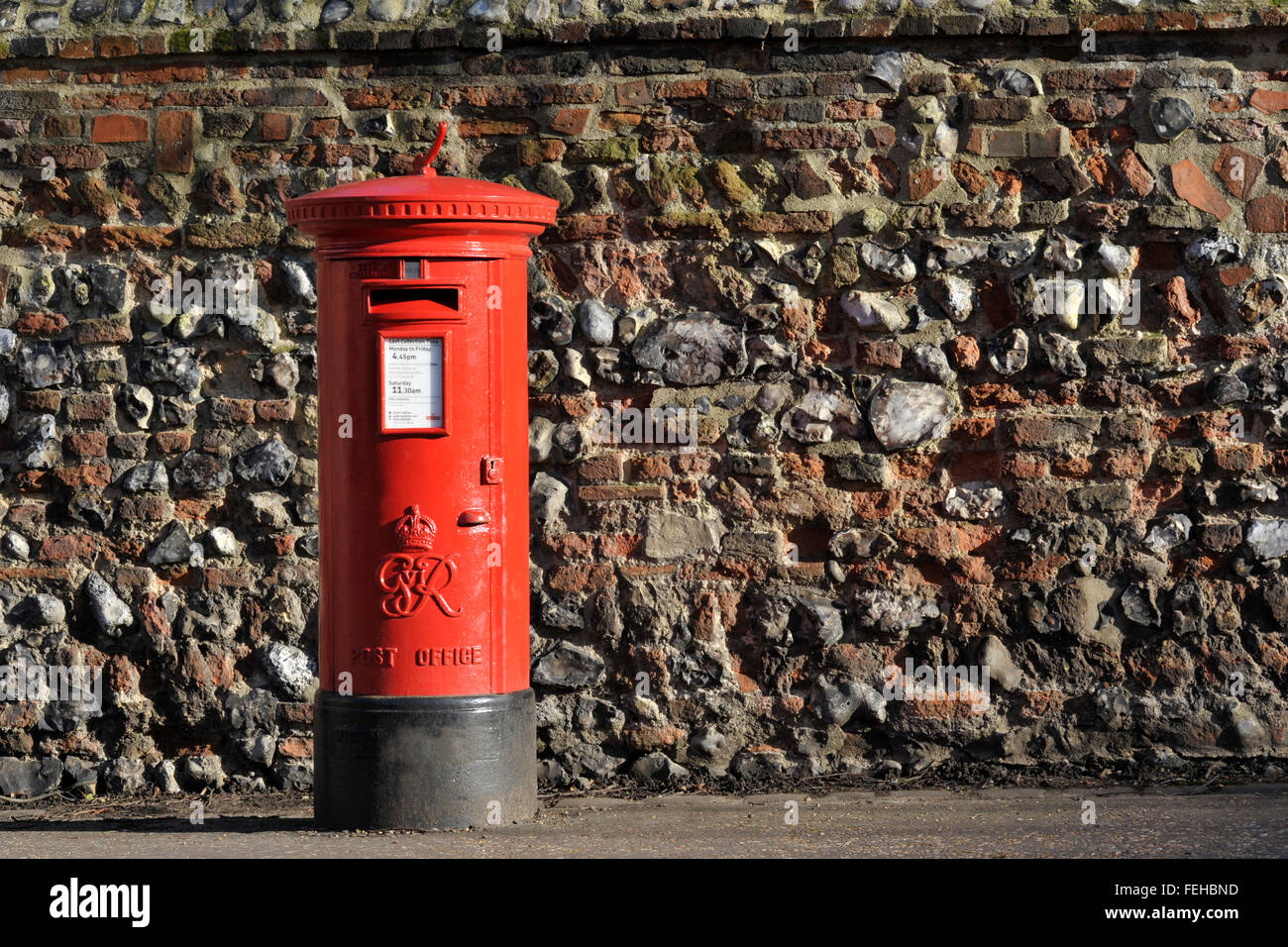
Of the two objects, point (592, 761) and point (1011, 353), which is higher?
point (1011, 353)

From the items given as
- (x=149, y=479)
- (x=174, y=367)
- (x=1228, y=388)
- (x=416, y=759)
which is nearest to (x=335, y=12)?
(x=174, y=367)

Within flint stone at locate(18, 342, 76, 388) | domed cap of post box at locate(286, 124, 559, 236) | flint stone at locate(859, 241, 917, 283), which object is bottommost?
flint stone at locate(18, 342, 76, 388)

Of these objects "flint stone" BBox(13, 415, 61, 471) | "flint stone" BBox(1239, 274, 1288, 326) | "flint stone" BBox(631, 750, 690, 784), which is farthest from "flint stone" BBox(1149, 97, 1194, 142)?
"flint stone" BBox(13, 415, 61, 471)

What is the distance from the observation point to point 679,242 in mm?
5770

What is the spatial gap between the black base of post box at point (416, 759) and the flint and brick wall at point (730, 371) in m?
0.80

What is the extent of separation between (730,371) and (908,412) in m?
0.65

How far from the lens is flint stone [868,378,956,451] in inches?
225

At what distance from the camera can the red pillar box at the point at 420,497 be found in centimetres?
482

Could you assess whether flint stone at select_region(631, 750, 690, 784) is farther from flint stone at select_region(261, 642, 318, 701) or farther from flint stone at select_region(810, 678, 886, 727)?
flint stone at select_region(261, 642, 318, 701)

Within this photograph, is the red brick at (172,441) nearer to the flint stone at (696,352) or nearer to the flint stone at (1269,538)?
the flint stone at (696,352)

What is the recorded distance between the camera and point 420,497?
4.89 metres

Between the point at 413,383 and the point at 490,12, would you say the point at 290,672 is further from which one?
the point at 490,12

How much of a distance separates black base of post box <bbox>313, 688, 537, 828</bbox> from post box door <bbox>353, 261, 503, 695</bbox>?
0.21 feet

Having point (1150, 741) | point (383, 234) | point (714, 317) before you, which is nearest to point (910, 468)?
point (714, 317)
